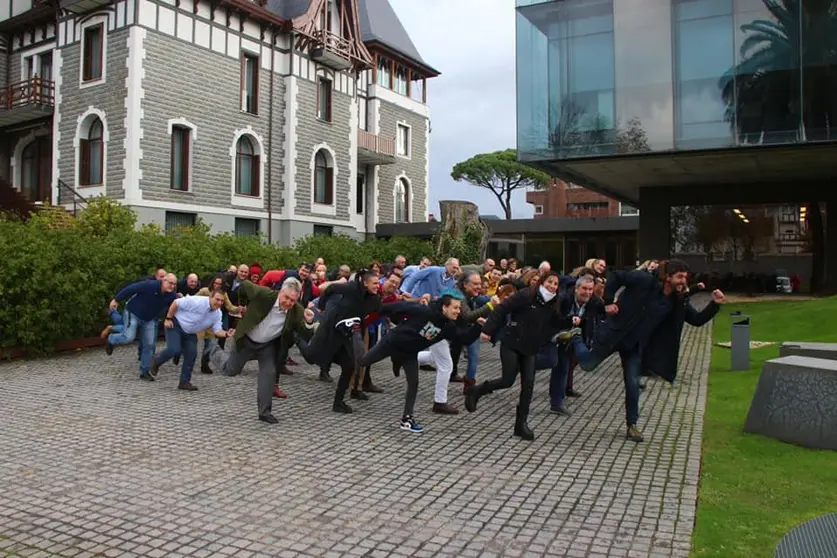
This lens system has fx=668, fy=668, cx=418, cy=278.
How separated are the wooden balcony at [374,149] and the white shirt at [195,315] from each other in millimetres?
24258

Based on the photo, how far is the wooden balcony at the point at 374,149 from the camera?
33.2m

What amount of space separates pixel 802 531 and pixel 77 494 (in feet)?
16.7

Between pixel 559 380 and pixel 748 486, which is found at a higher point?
pixel 559 380

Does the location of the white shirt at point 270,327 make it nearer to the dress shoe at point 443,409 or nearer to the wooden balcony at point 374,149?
the dress shoe at point 443,409

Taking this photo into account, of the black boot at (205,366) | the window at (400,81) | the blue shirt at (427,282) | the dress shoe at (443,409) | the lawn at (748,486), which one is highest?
the window at (400,81)

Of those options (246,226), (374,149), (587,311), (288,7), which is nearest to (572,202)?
(374,149)

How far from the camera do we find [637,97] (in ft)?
67.0

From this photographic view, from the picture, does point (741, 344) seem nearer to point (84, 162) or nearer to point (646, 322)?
point (646, 322)

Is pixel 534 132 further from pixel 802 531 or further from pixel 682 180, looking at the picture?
pixel 802 531

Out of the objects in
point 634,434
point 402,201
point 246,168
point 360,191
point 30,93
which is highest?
point 30,93

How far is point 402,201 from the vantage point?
38.0m

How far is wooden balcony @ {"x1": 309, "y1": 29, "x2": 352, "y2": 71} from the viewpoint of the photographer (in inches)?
1121

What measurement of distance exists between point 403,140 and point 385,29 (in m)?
5.96

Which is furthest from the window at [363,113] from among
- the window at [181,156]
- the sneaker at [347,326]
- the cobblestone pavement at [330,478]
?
the sneaker at [347,326]
